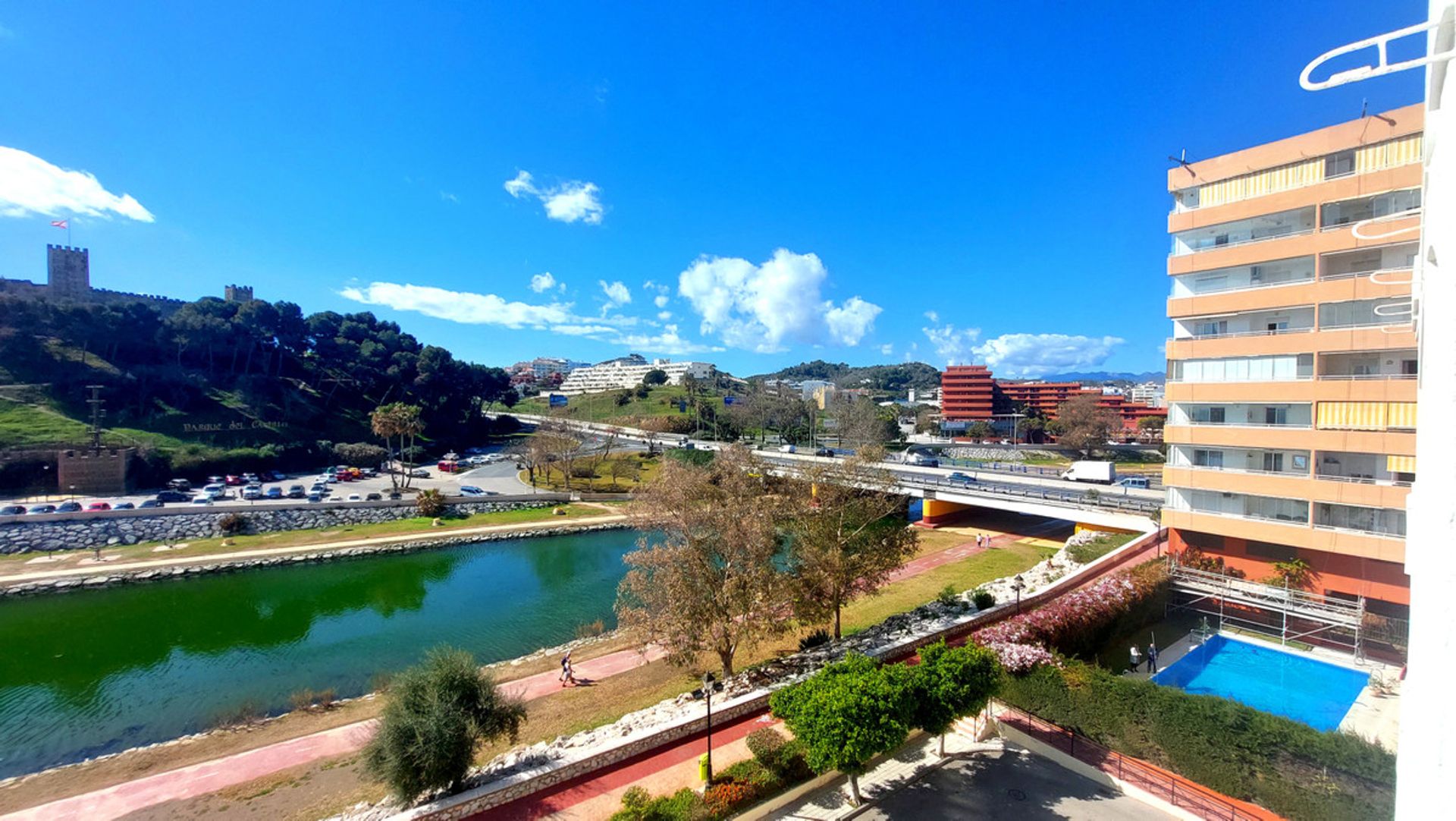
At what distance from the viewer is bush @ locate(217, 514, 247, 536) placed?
38.6 m

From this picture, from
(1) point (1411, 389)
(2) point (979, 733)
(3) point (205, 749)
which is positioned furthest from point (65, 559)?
(1) point (1411, 389)

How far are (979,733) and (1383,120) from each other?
23.7 metres

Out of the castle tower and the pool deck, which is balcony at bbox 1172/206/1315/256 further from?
the castle tower

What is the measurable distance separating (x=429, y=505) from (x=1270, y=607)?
48.9 metres

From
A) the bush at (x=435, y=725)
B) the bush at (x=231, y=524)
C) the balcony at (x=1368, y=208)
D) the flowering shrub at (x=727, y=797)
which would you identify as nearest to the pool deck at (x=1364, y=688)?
the flowering shrub at (x=727, y=797)

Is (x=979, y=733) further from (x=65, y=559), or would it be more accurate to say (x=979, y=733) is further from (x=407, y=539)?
(x=65, y=559)

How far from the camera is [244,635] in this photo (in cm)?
2538

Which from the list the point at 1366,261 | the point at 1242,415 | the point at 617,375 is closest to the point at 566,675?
the point at 1242,415

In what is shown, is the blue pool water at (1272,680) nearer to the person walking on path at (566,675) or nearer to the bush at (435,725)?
the person walking on path at (566,675)

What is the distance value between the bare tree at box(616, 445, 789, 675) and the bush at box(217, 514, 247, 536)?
123 feet

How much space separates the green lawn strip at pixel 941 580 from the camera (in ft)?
81.5

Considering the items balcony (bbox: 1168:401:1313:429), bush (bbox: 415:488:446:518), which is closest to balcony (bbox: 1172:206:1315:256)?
balcony (bbox: 1168:401:1313:429)

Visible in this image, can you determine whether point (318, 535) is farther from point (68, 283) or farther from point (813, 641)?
point (68, 283)

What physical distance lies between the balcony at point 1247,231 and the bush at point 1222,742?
18.3 m
